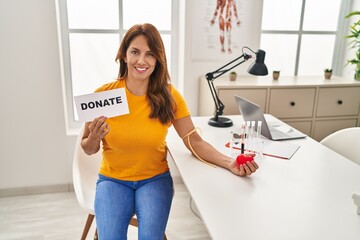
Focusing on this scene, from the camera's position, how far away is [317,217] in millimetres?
1135

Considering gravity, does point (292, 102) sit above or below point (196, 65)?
below

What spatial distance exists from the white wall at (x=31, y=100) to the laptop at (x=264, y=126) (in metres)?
1.52

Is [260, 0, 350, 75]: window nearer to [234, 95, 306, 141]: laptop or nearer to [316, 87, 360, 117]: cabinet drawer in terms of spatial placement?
[316, 87, 360, 117]: cabinet drawer

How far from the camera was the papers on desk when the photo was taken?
1682 millimetres

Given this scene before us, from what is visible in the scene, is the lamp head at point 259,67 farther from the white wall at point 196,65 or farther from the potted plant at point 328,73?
the potted plant at point 328,73

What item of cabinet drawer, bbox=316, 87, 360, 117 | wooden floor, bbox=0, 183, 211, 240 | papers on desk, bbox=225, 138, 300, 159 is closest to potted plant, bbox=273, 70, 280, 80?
cabinet drawer, bbox=316, 87, 360, 117

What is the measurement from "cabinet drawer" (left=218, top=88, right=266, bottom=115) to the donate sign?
4.21 feet

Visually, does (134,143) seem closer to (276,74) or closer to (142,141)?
(142,141)

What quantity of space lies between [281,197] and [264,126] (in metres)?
0.69

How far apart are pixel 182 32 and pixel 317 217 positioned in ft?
6.78

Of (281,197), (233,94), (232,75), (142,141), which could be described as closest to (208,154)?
(142,141)

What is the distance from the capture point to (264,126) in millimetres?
1900

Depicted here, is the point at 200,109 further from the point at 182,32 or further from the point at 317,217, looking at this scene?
the point at 317,217

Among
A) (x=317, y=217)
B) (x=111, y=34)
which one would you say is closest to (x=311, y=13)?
(x=111, y=34)
